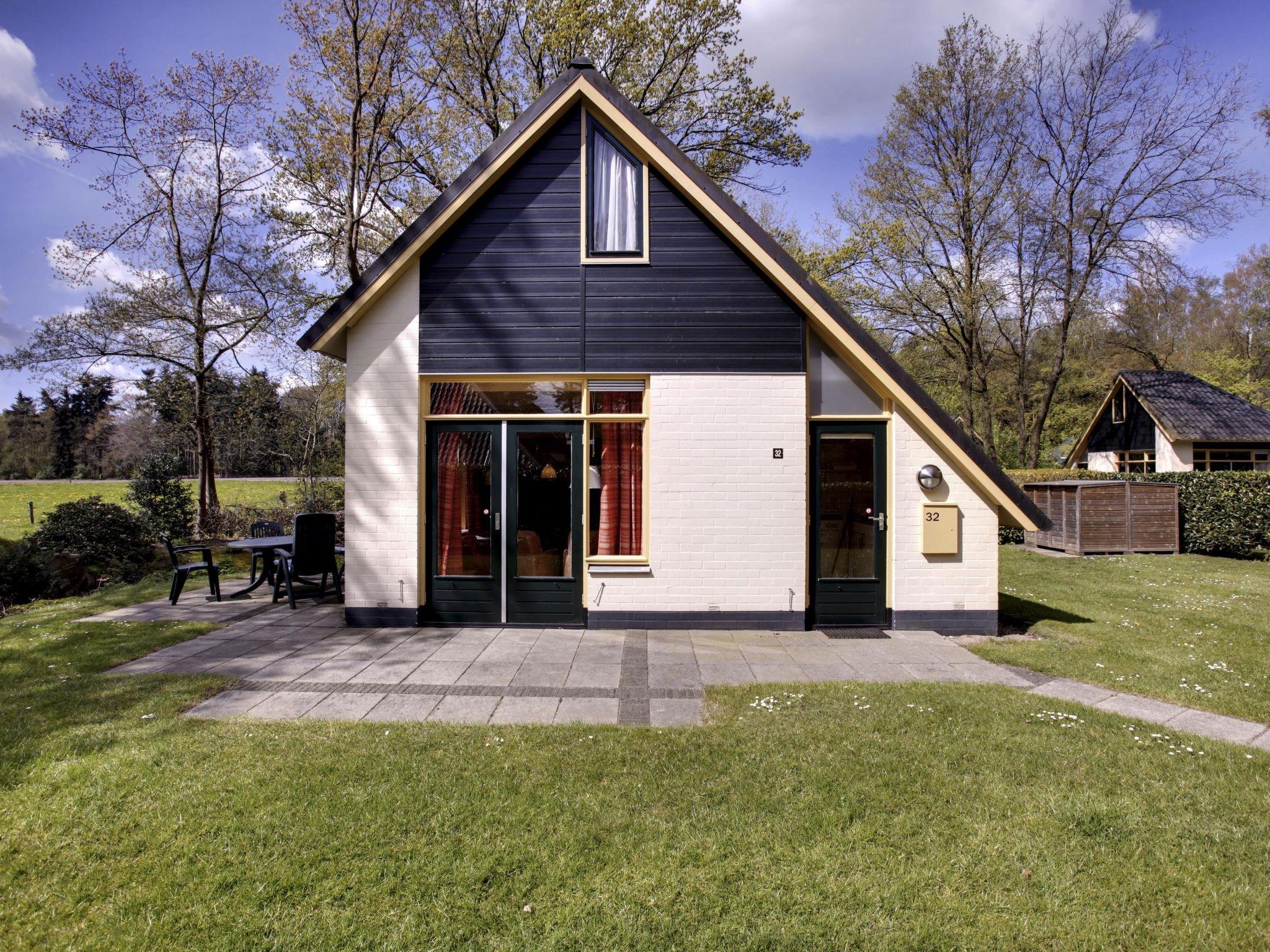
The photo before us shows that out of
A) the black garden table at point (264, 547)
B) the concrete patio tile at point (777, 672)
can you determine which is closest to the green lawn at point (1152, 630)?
the concrete patio tile at point (777, 672)

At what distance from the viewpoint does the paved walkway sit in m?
4.75

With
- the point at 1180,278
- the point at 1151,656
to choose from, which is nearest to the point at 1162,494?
the point at 1180,278

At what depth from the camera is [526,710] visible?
4.77 m

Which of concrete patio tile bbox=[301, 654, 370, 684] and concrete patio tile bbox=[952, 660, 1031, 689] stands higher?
concrete patio tile bbox=[301, 654, 370, 684]

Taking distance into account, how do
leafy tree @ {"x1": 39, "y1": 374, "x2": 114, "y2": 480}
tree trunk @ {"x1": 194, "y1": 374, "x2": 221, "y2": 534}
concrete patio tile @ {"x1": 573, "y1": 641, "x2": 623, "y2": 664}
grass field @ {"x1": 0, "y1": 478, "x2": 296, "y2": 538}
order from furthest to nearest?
leafy tree @ {"x1": 39, "y1": 374, "x2": 114, "y2": 480} → grass field @ {"x1": 0, "y1": 478, "x2": 296, "y2": 538} → tree trunk @ {"x1": 194, "y1": 374, "x2": 221, "y2": 534} → concrete patio tile @ {"x1": 573, "y1": 641, "x2": 623, "y2": 664}

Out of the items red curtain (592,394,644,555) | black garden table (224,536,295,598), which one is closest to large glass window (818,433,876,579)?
red curtain (592,394,644,555)

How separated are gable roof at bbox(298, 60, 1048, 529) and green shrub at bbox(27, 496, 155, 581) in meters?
8.04

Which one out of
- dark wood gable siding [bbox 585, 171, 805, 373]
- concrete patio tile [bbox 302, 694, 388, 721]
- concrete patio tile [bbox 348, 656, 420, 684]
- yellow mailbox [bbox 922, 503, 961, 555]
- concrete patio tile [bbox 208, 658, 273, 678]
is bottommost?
concrete patio tile [bbox 302, 694, 388, 721]

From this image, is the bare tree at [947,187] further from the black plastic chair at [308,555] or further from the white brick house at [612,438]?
the black plastic chair at [308,555]

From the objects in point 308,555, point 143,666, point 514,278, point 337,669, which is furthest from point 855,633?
point 143,666

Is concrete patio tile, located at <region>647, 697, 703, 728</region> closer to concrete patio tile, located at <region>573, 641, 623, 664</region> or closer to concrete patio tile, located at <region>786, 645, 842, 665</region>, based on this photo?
concrete patio tile, located at <region>573, 641, 623, 664</region>

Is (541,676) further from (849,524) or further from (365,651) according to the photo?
(849,524)

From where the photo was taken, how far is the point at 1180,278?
69.7 ft

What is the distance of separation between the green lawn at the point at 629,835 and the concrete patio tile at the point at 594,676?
3.19 feet
